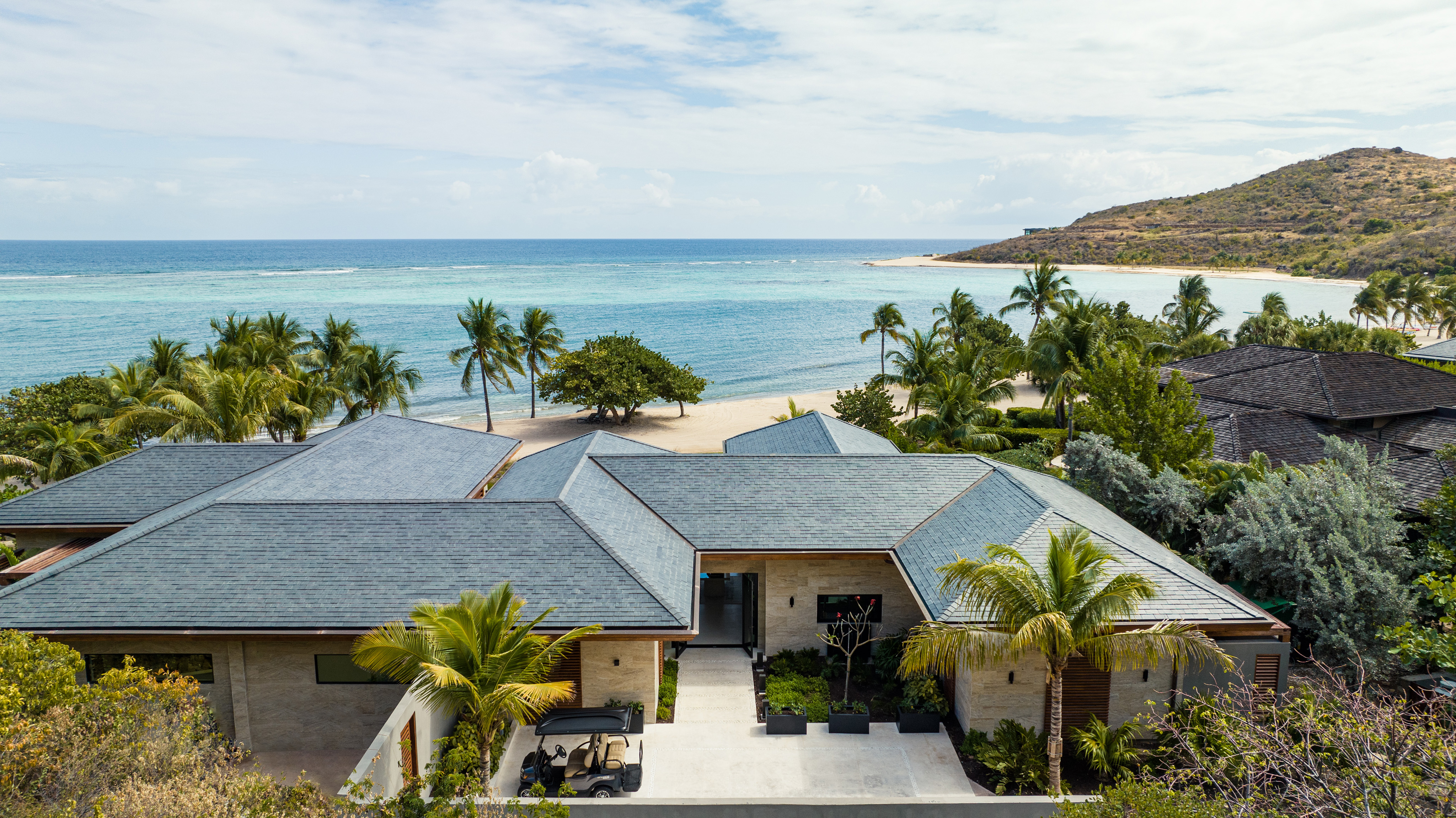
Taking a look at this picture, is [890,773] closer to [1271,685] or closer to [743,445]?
[1271,685]

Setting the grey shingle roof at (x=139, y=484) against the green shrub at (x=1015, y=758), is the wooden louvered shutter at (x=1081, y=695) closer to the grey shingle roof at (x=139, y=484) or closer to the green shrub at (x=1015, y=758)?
the green shrub at (x=1015, y=758)

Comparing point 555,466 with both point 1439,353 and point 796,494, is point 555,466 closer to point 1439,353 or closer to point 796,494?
point 796,494

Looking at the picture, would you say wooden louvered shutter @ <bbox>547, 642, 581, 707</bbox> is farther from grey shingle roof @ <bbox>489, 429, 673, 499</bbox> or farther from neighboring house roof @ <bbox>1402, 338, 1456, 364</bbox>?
neighboring house roof @ <bbox>1402, 338, 1456, 364</bbox>

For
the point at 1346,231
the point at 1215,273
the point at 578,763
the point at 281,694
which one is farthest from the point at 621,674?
the point at 1346,231

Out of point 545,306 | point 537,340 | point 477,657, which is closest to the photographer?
point 477,657

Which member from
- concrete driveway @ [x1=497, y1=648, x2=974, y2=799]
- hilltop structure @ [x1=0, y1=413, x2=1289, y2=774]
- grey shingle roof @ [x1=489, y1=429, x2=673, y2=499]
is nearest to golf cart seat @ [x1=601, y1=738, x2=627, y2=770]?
concrete driveway @ [x1=497, y1=648, x2=974, y2=799]

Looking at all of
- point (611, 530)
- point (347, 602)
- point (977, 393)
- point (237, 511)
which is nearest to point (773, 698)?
point (611, 530)

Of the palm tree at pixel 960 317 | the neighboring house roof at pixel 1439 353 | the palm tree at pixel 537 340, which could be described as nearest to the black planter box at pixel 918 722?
the palm tree at pixel 537 340
